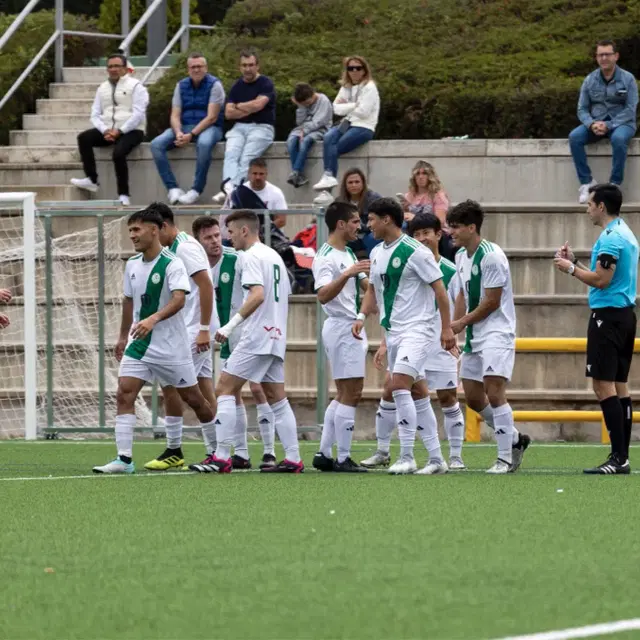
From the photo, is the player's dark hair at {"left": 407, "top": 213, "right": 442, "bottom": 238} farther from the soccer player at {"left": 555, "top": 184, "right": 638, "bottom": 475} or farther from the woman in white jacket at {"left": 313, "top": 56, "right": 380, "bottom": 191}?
the woman in white jacket at {"left": 313, "top": 56, "right": 380, "bottom": 191}

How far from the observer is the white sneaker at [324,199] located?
1915 cm

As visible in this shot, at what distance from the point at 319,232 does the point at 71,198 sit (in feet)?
18.3

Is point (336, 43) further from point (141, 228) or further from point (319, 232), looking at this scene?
point (141, 228)

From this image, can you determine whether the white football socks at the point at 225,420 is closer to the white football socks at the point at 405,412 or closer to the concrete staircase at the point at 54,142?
the white football socks at the point at 405,412

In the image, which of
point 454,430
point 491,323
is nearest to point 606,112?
point 454,430

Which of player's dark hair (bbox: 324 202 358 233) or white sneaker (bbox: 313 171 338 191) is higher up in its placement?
white sneaker (bbox: 313 171 338 191)

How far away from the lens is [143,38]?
29922mm

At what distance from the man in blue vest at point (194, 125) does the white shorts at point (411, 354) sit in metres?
9.07

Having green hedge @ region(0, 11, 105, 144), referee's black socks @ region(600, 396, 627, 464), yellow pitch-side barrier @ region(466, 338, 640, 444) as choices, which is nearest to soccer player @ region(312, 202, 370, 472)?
referee's black socks @ region(600, 396, 627, 464)

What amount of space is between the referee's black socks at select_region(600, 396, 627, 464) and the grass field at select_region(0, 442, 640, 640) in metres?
0.50

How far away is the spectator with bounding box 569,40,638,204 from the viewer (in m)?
18.6

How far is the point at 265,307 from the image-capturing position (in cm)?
1177

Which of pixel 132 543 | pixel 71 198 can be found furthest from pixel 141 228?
pixel 71 198

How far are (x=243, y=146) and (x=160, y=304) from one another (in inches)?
335
